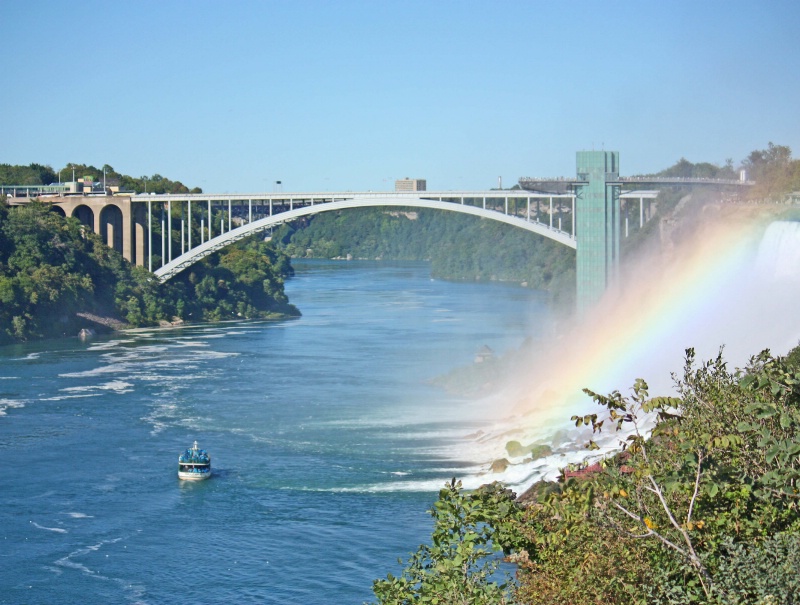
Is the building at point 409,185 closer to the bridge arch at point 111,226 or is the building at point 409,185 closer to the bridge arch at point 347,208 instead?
the bridge arch at point 347,208

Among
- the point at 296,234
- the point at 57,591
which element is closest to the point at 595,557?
the point at 57,591

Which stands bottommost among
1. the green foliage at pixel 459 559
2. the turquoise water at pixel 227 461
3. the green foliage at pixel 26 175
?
the turquoise water at pixel 227 461

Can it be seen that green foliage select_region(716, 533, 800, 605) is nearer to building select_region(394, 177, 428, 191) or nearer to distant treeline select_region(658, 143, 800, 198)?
distant treeline select_region(658, 143, 800, 198)

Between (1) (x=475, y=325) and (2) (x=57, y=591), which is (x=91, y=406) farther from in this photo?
(1) (x=475, y=325)

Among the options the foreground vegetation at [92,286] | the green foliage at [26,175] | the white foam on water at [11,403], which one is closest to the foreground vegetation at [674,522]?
the white foam on water at [11,403]

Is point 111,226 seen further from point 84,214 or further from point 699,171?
point 699,171

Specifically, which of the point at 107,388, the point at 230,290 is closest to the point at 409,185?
the point at 230,290

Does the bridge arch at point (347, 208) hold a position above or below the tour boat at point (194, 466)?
above
